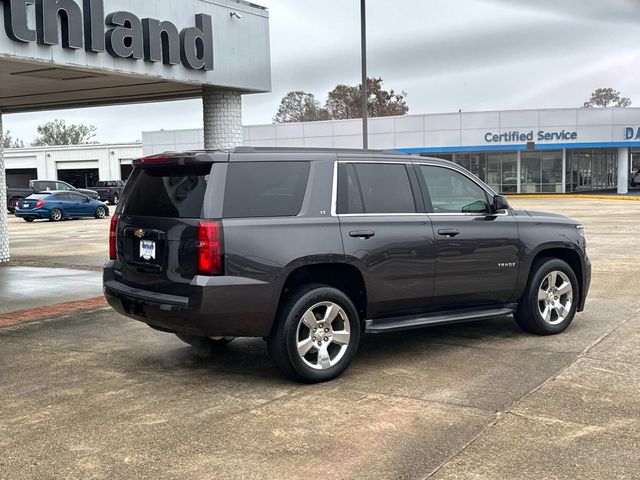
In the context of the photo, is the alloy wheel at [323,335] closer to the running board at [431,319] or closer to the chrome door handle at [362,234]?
the running board at [431,319]

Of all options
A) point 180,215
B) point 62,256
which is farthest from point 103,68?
point 62,256

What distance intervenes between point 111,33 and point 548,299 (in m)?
6.74

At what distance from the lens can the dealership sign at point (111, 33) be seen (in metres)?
8.76

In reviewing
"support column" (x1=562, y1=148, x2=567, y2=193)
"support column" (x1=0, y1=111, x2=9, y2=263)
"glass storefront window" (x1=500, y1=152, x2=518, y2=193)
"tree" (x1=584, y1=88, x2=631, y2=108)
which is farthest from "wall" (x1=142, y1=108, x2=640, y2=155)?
"tree" (x1=584, y1=88, x2=631, y2=108)

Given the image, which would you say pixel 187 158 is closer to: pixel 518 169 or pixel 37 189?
pixel 37 189

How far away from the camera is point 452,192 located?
6832 mm

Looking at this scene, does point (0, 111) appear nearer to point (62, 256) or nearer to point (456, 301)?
point (62, 256)

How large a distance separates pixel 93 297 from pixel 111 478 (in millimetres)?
6276

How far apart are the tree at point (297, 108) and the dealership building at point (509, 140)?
4465cm

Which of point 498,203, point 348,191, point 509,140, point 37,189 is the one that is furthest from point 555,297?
point 509,140

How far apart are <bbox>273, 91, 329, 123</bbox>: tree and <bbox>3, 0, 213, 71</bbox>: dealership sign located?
84.9 meters

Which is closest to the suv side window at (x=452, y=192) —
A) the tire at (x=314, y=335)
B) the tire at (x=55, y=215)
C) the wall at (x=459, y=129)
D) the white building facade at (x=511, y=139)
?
the tire at (x=314, y=335)

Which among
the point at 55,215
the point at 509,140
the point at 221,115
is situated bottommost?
the point at 55,215

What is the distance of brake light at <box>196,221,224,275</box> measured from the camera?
17.2 ft
